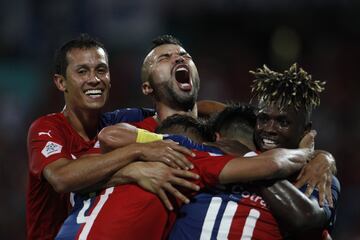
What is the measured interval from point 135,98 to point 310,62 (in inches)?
96.8

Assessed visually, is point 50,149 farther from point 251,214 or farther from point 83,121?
point 251,214

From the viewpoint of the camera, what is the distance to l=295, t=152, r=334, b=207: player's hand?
4.15m

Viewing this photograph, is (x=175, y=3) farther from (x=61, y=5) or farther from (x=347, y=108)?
(x=347, y=108)

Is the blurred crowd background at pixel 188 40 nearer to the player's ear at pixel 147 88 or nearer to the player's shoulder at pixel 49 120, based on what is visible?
the player's ear at pixel 147 88

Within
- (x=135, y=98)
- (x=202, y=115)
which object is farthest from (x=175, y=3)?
(x=202, y=115)

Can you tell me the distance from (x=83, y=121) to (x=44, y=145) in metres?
0.46

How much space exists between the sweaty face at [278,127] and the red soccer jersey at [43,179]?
3.36ft

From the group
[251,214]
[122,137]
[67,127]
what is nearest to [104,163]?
[122,137]

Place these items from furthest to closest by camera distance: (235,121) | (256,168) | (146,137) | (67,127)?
(67,127) → (235,121) → (146,137) → (256,168)

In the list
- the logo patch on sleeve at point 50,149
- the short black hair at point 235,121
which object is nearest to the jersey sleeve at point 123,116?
the logo patch on sleeve at point 50,149

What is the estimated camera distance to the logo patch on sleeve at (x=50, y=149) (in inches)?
181

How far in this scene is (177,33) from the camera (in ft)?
36.4

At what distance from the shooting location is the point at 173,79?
16.8ft

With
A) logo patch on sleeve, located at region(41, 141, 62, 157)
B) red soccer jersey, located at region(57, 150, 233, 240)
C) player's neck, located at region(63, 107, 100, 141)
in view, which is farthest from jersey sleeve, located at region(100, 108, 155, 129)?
red soccer jersey, located at region(57, 150, 233, 240)
